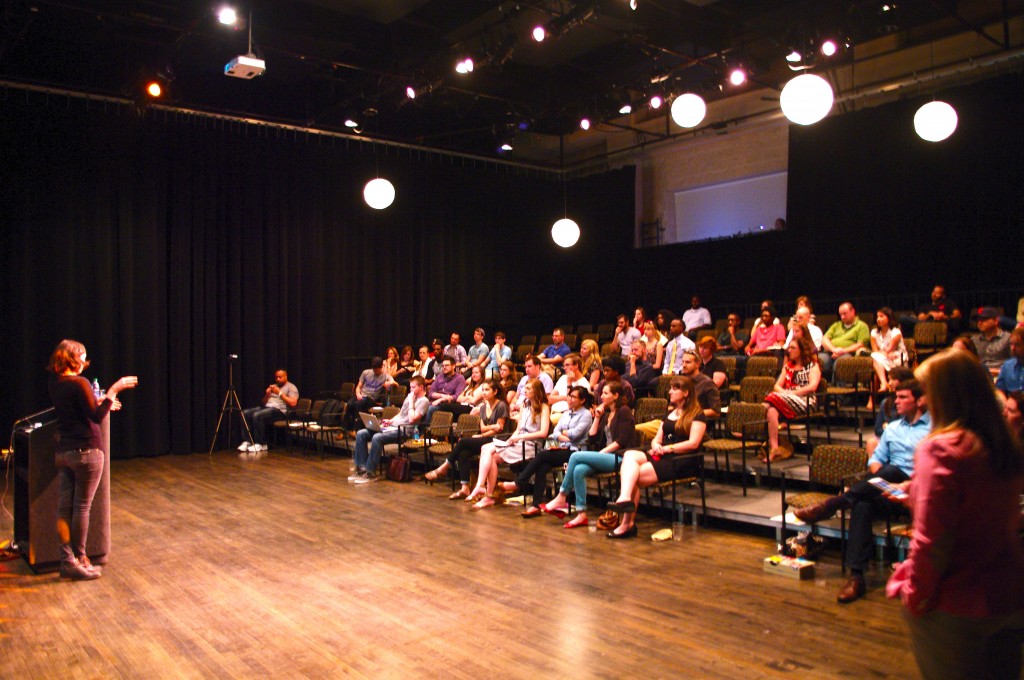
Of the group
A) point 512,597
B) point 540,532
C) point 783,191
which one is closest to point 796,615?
point 512,597

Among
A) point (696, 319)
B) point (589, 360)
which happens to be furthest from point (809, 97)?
point (696, 319)

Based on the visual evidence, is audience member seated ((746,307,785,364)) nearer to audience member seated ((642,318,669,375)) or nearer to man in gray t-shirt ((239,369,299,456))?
audience member seated ((642,318,669,375))

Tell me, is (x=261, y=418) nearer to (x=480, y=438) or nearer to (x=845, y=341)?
(x=480, y=438)

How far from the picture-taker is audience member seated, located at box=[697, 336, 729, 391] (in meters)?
7.32

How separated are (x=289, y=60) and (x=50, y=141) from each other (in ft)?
10.1

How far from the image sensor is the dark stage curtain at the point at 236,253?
31.3 ft

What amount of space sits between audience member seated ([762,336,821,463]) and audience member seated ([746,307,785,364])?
5.43 ft

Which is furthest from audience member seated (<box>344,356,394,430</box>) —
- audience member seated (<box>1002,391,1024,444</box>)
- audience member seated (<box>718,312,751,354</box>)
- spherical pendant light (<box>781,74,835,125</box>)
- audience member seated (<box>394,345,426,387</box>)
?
audience member seated (<box>1002,391,1024,444</box>)

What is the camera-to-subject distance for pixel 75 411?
15.3 feet

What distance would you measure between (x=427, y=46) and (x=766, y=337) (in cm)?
525

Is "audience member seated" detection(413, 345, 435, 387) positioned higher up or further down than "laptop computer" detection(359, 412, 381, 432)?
higher up

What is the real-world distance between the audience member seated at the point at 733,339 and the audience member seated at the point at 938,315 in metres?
1.70

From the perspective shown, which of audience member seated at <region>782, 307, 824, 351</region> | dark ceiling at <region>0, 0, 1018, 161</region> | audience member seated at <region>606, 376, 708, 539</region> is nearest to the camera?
audience member seated at <region>606, 376, 708, 539</region>

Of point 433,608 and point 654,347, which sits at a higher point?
point 654,347
